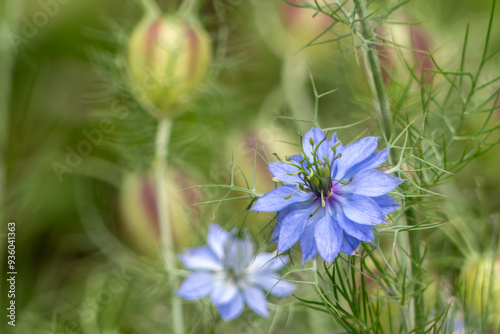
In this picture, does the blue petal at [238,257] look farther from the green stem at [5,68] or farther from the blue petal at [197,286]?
the green stem at [5,68]

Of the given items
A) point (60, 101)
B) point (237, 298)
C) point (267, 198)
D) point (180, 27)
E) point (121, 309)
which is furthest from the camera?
point (60, 101)

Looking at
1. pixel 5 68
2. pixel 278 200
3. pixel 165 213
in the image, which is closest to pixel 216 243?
pixel 165 213

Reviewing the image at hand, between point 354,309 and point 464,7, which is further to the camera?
point 464,7

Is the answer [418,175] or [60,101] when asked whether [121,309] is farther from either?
[60,101]

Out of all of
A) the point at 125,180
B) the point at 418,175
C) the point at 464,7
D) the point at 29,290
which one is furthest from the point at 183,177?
the point at 464,7

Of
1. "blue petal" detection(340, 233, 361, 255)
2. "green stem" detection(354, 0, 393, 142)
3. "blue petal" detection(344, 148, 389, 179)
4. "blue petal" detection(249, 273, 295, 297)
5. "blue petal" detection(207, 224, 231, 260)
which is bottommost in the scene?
"blue petal" detection(249, 273, 295, 297)

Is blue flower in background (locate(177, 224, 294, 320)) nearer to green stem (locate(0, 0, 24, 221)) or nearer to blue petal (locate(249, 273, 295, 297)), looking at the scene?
blue petal (locate(249, 273, 295, 297))

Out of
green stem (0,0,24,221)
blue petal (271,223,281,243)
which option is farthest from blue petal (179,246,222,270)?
green stem (0,0,24,221)
